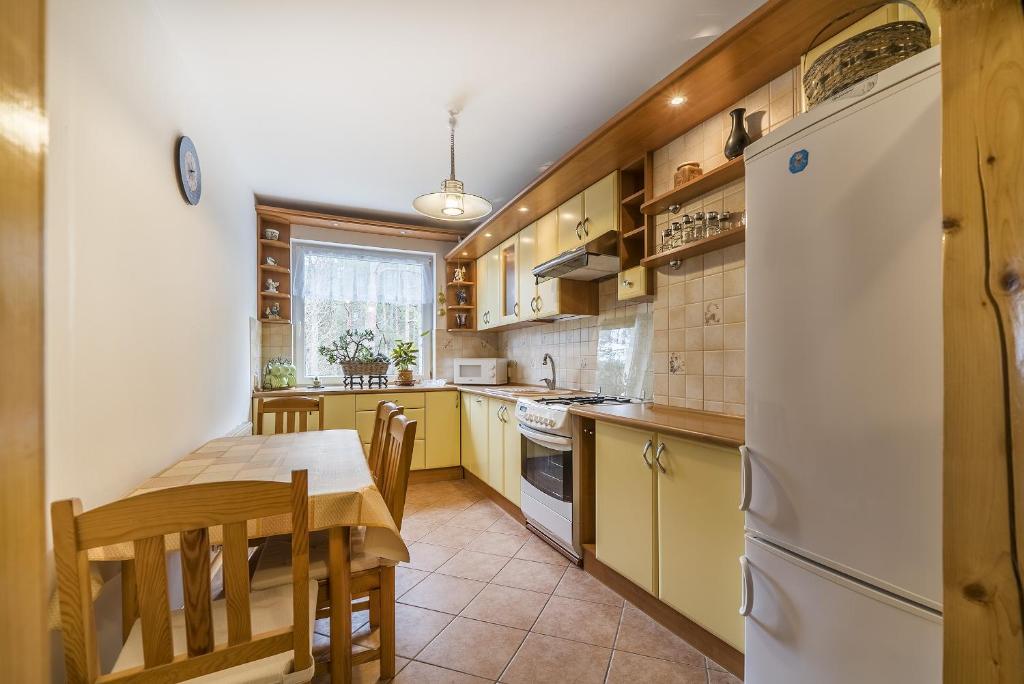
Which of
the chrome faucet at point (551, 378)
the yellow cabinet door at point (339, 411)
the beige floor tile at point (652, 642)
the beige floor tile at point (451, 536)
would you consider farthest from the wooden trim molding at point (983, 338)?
the yellow cabinet door at point (339, 411)

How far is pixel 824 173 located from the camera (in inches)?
40.3

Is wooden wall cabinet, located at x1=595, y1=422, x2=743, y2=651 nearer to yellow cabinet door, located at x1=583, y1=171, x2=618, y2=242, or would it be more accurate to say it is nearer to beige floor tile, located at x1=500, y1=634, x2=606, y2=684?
beige floor tile, located at x1=500, y1=634, x2=606, y2=684

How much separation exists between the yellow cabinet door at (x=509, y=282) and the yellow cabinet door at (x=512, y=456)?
0.91 m

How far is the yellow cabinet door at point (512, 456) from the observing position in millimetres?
2902

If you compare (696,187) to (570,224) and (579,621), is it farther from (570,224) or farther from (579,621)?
(579,621)

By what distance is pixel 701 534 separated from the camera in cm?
156

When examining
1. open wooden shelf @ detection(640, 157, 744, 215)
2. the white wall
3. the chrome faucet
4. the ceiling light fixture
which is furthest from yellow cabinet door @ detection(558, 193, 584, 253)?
the white wall

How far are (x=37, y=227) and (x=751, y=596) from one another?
1.79m

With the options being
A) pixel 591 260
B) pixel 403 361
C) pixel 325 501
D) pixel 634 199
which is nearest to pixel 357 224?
pixel 403 361

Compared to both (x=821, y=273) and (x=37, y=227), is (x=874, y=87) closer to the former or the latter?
(x=821, y=273)

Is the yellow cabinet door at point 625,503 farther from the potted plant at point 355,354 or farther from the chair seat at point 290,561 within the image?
the potted plant at point 355,354

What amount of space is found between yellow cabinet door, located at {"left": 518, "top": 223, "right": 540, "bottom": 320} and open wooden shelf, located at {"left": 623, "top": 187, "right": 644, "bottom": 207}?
945 millimetres

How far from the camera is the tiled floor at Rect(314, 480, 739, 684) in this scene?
5.08 feet

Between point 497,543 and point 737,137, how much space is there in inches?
97.0
